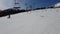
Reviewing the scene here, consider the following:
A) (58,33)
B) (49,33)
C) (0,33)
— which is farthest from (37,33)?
(0,33)

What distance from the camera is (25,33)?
5.26 meters

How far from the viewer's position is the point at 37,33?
5.23m

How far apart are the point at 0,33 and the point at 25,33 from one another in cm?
112

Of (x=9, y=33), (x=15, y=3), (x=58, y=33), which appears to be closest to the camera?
(x=58, y=33)

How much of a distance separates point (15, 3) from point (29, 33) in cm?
583

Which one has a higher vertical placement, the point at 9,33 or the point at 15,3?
the point at 15,3

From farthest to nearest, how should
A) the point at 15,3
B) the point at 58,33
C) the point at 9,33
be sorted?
the point at 15,3 < the point at 9,33 < the point at 58,33

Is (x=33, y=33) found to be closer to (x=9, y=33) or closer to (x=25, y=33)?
(x=25, y=33)

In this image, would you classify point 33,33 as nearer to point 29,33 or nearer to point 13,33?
point 29,33

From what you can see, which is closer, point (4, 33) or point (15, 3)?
point (4, 33)

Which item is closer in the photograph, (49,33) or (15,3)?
(49,33)

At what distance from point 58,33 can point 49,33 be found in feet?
1.25

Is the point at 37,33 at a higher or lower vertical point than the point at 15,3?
lower

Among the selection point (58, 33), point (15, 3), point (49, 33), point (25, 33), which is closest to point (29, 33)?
point (25, 33)
